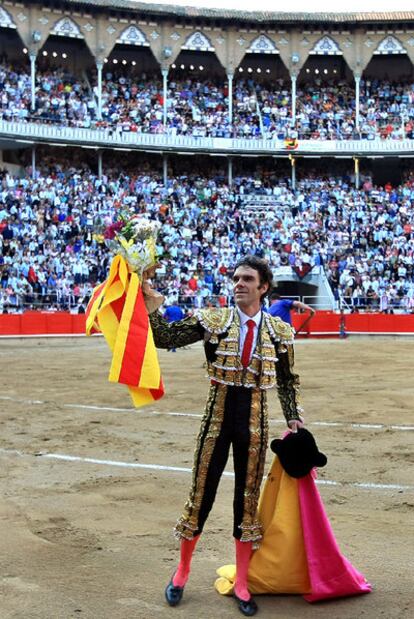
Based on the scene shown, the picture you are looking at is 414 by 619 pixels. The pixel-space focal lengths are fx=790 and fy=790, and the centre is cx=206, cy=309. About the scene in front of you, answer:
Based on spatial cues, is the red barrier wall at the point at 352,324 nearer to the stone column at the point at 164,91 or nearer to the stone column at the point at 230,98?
the stone column at the point at 230,98

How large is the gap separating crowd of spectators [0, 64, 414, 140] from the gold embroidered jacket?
28.7 m

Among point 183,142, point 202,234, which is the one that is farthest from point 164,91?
point 202,234

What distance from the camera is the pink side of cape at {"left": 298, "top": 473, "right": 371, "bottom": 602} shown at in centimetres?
382

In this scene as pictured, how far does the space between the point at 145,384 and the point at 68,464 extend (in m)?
2.98

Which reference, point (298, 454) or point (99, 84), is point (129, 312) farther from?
point (99, 84)

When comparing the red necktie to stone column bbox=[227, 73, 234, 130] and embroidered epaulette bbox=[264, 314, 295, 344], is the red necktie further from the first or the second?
stone column bbox=[227, 73, 234, 130]

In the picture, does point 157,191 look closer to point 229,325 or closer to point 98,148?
point 98,148

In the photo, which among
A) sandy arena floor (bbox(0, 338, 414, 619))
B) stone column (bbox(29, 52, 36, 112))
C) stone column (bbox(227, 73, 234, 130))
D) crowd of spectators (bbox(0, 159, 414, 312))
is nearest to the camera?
sandy arena floor (bbox(0, 338, 414, 619))

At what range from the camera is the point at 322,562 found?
3.85 m

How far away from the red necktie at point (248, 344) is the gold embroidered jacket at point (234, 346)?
0.03 meters

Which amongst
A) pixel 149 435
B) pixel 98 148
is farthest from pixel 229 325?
pixel 98 148

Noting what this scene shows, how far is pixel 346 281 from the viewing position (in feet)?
85.9

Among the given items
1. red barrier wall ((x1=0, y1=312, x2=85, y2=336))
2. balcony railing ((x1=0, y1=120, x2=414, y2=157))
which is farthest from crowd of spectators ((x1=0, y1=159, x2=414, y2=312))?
balcony railing ((x1=0, y1=120, x2=414, y2=157))

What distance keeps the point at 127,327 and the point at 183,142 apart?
29744mm
